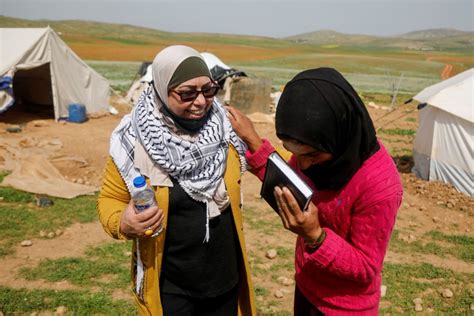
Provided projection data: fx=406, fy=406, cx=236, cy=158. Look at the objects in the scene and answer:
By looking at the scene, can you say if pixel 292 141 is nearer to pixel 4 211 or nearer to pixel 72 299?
pixel 72 299

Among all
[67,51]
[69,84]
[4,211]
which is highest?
[67,51]

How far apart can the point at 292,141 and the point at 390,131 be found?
13.3m

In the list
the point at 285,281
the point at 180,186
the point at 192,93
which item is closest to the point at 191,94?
the point at 192,93

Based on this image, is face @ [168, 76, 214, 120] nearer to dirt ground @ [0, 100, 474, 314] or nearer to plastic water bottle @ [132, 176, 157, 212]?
plastic water bottle @ [132, 176, 157, 212]

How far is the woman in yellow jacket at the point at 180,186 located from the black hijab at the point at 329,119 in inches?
25.8

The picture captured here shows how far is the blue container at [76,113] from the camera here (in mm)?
12727

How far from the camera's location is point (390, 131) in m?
13.8

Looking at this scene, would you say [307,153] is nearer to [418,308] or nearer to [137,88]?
[418,308]

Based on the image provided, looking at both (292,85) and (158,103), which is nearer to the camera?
(292,85)

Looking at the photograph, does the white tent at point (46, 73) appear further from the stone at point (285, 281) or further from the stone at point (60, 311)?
the stone at point (285, 281)

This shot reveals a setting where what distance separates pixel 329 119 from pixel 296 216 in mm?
373

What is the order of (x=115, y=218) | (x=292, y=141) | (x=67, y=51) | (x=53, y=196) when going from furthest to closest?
(x=67, y=51) < (x=53, y=196) < (x=115, y=218) < (x=292, y=141)

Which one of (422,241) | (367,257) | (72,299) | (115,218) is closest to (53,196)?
(72,299)

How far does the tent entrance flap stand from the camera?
566 inches
